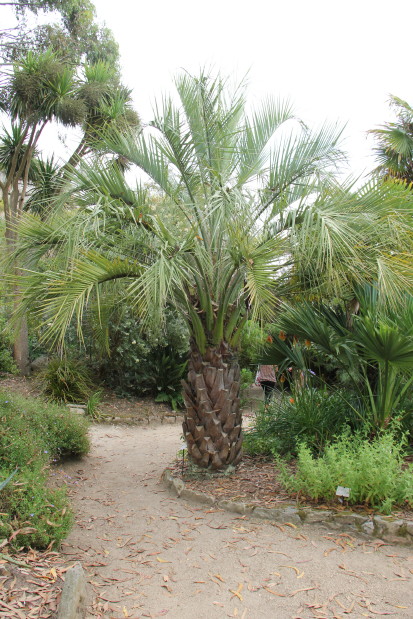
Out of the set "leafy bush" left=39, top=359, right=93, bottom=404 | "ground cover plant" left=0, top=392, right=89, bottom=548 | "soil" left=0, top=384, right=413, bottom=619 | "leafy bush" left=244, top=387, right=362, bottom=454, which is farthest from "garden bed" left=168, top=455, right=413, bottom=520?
"leafy bush" left=39, top=359, right=93, bottom=404

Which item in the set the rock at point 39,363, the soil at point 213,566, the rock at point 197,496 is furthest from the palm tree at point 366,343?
the rock at point 39,363

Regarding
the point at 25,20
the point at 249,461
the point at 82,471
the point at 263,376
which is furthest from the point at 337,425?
the point at 25,20

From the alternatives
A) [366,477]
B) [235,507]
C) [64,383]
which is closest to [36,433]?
[235,507]

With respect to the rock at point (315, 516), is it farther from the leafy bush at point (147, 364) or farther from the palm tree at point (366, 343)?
the leafy bush at point (147, 364)

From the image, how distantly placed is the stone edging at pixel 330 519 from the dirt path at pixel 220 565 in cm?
9

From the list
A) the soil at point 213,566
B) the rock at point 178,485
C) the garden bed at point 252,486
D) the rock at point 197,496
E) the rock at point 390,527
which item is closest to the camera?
the soil at point 213,566

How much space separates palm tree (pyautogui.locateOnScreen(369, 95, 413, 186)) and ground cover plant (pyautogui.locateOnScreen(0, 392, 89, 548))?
393 inches

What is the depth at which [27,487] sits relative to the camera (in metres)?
3.88

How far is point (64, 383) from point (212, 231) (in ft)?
18.3

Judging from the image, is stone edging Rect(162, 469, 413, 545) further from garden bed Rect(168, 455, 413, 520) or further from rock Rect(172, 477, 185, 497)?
rock Rect(172, 477, 185, 497)

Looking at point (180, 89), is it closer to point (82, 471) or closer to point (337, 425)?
point (337, 425)

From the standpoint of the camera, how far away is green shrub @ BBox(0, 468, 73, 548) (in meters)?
3.52

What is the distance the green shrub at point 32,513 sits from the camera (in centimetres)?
352

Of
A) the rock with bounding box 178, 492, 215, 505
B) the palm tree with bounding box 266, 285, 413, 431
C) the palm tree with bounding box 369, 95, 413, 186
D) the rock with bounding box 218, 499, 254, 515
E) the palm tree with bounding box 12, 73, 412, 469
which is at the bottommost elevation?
the rock with bounding box 178, 492, 215, 505
